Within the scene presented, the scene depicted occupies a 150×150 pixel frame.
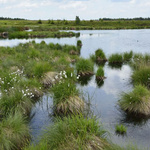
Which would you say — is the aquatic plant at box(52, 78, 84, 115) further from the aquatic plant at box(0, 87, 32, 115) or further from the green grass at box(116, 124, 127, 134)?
the green grass at box(116, 124, 127, 134)

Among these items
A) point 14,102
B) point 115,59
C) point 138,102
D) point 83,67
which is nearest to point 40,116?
point 14,102

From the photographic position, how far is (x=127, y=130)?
852cm

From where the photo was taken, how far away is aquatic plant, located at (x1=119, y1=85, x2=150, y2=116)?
9.59 m

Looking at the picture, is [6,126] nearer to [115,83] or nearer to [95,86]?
[95,86]

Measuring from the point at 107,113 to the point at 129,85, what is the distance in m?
5.13

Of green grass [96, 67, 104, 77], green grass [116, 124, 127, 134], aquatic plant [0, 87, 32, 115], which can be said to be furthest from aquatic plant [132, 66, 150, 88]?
aquatic plant [0, 87, 32, 115]

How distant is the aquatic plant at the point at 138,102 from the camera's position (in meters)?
9.59

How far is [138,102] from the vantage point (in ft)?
31.9

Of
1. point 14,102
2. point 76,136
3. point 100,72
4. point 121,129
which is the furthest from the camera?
point 100,72

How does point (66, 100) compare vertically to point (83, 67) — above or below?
below

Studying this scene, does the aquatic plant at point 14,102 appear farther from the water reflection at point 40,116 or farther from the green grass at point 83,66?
the green grass at point 83,66

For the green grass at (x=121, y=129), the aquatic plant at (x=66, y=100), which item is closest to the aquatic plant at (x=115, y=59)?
the aquatic plant at (x=66, y=100)

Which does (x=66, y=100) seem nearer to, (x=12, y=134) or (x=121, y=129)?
(x=121, y=129)

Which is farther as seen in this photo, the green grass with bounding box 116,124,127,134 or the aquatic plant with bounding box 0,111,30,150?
the green grass with bounding box 116,124,127,134
